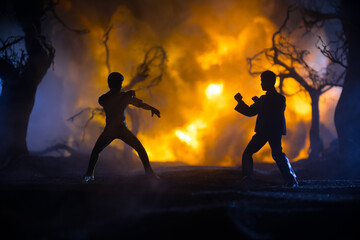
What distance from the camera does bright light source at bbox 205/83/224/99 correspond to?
15.0 meters

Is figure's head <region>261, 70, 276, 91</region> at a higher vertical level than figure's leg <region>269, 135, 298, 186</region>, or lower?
higher

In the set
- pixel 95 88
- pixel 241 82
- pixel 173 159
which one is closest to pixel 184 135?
pixel 173 159

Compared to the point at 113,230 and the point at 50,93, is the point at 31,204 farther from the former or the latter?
the point at 50,93

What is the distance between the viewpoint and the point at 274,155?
4488mm

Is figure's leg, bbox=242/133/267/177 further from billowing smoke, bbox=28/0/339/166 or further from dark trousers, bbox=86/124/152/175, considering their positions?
billowing smoke, bbox=28/0/339/166

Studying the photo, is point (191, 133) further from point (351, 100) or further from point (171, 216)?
point (171, 216)

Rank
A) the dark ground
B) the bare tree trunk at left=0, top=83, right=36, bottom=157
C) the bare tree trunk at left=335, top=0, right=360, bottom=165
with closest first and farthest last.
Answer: the dark ground, the bare tree trunk at left=335, top=0, right=360, bottom=165, the bare tree trunk at left=0, top=83, right=36, bottom=157

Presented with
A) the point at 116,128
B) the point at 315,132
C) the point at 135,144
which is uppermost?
the point at 315,132

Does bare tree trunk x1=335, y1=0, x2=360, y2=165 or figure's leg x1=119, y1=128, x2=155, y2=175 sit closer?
figure's leg x1=119, y1=128, x2=155, y2=175

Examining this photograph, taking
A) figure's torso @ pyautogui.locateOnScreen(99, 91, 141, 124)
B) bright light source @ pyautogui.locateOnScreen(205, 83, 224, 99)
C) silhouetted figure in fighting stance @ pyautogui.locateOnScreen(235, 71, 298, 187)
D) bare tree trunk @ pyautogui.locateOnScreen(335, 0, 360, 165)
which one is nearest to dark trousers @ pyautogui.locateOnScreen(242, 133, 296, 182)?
silhouetted figure in fighting stance @ pyautogui.locateOnScreen(235, 71, 298, 187)

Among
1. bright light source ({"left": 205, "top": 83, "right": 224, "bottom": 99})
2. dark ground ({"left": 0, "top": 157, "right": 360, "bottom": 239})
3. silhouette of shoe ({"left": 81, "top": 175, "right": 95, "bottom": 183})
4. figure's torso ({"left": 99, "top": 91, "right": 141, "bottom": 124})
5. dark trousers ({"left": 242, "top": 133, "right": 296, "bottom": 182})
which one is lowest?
dark ground ({"left": 0, "top": 157, "right": 360, "bottom": 239})

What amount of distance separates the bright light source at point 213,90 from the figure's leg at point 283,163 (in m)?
10.6

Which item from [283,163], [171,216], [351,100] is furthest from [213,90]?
[171,216]

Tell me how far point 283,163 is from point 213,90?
10886 mm
